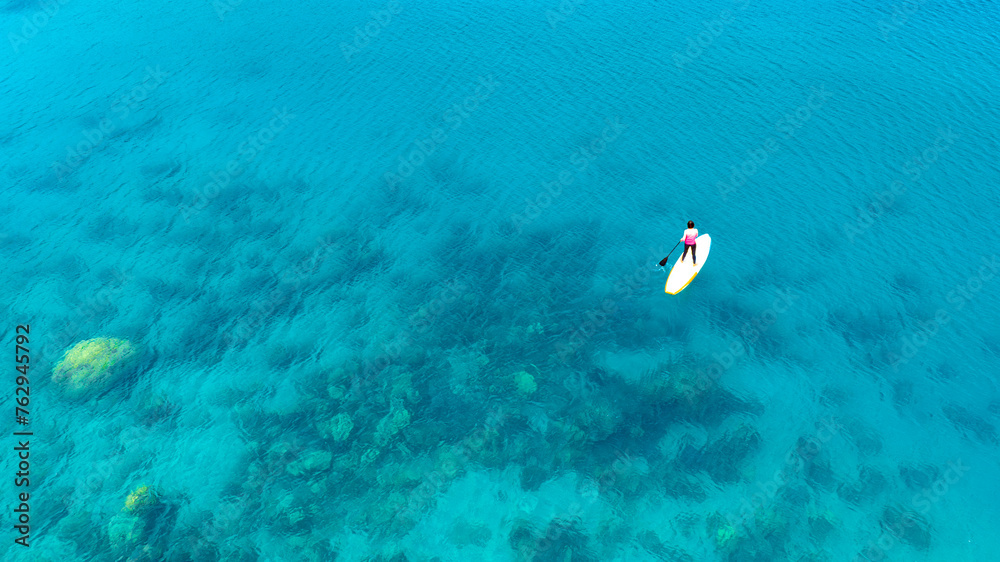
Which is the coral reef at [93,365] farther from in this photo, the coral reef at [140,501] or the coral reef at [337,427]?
the coral reef at [337,427]

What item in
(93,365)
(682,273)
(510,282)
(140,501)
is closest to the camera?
(140,501)

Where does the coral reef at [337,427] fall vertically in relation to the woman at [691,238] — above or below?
below

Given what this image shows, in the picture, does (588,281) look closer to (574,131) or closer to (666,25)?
(574,131)

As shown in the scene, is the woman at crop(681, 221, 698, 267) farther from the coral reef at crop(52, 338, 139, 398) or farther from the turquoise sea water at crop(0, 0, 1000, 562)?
the coral reef at crop(52, 338, 139, 398)

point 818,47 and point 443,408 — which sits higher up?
point 818,47

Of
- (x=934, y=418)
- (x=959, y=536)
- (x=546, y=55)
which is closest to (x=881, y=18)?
(x=546, y=55)

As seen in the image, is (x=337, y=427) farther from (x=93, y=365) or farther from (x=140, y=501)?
(x=93, y=365)

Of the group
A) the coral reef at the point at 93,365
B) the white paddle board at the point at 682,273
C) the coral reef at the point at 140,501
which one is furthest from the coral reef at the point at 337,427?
the white paddle board at the point at 682,273

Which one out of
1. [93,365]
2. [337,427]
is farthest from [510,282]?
[93,365]
